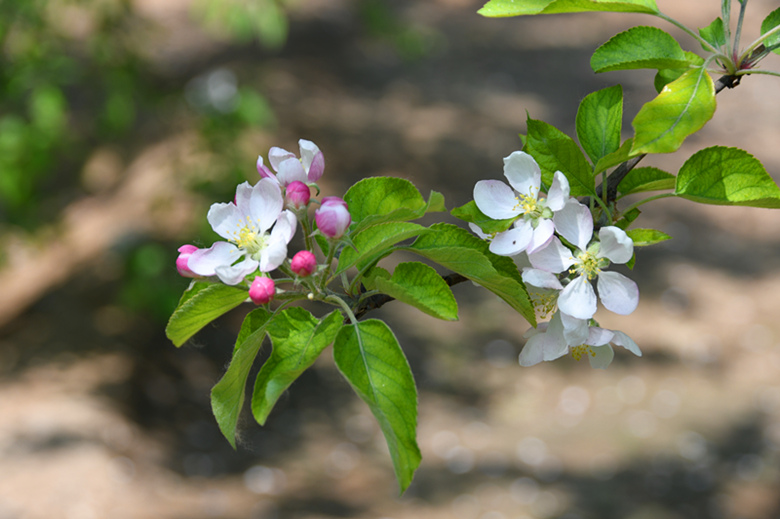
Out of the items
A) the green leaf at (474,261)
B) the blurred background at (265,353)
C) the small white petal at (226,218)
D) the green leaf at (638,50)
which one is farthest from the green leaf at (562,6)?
the blurred background at (265,353)

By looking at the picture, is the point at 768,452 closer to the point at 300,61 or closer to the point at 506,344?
the point at 506,344

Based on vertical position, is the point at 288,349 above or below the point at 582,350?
above

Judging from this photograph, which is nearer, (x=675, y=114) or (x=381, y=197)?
(x=675, y=114)

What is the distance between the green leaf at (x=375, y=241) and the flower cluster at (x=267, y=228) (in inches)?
1.2

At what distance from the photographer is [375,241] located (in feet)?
2.19

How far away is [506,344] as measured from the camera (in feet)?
14.0

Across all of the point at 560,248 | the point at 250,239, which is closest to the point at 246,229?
the point at 250,239

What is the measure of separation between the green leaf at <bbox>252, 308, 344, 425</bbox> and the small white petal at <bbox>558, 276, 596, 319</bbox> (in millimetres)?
232

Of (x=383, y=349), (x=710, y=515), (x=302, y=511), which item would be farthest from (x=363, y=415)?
(x=383, y=349)

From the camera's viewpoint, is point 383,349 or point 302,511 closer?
point 383,349

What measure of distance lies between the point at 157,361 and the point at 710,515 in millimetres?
2996

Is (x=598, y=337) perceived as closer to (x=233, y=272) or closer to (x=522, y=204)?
(x=522, y=204)

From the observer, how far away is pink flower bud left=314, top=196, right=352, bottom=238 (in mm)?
649

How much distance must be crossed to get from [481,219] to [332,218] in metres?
0.18
